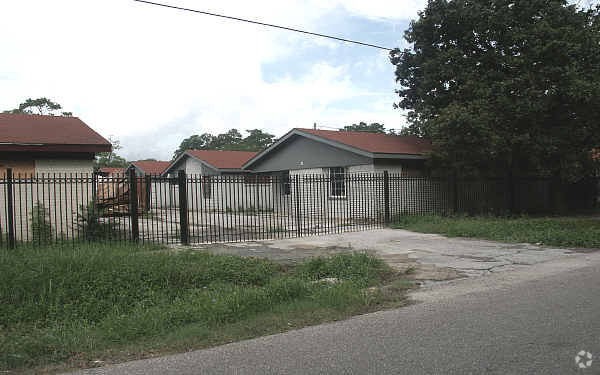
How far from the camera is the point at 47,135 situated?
13.4m

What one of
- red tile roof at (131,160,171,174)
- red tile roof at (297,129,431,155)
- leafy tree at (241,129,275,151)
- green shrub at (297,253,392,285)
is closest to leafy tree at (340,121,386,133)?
leafy tree at (241,129,275,151)

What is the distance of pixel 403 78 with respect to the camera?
2350 cm

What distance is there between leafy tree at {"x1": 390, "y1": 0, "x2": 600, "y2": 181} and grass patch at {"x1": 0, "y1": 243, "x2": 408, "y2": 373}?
10695 millimetres

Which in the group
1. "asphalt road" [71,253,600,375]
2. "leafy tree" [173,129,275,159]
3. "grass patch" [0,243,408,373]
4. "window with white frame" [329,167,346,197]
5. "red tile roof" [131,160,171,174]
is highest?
"leafy tree" [173,129,275,159]

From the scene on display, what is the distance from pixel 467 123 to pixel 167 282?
13.1 meters

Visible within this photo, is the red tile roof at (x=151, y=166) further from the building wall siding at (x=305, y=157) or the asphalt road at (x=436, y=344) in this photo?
the asphalt road at (x=436, y=344)

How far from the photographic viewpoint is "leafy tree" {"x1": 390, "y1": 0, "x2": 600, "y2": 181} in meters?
16.9

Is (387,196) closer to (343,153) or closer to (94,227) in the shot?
(343,153)

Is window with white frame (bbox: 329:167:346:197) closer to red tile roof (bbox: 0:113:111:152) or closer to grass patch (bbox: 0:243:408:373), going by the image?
red tile roof (bbox: 0:113:111:152)

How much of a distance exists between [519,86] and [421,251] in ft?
31.2

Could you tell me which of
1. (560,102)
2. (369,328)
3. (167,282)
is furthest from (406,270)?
(560,102)

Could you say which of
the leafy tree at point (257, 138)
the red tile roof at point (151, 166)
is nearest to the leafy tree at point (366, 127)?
the leafy tree at point (257, 138)

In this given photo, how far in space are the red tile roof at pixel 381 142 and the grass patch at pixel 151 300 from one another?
37.3 ft

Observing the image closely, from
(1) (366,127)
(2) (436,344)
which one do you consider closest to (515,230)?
(2) (436,344)
